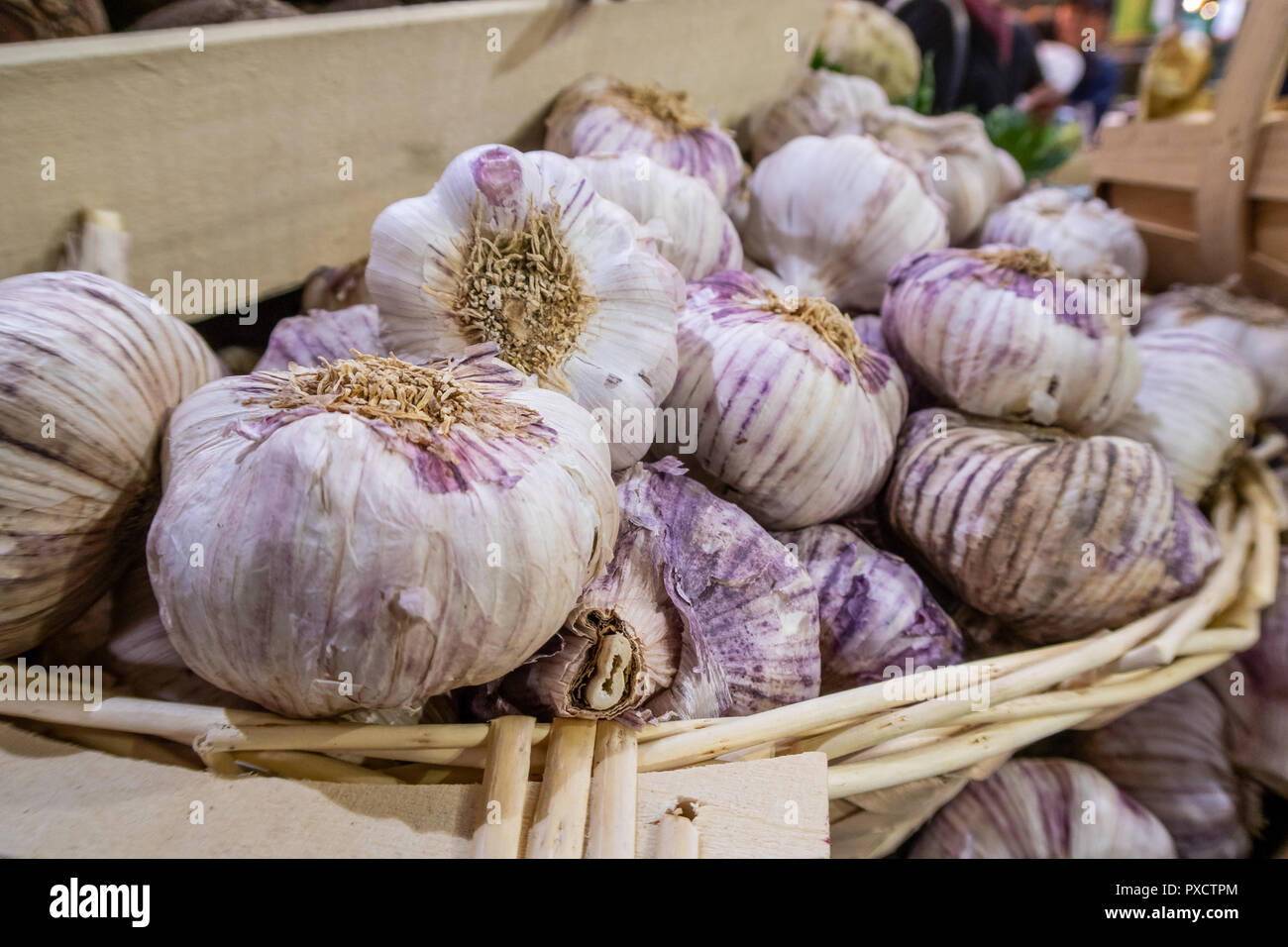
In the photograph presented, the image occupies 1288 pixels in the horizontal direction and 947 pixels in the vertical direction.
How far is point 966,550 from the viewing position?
2.77 feet

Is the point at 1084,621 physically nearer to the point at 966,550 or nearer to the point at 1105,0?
the point at 966,550

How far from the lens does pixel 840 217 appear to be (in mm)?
1057

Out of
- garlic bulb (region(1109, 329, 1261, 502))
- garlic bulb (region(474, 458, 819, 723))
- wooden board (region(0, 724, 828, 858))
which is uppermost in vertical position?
garlic bulb (region(1109, 329, 1261, 502))

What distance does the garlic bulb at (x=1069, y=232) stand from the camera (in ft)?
4.36

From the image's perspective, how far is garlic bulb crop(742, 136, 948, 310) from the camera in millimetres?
1054

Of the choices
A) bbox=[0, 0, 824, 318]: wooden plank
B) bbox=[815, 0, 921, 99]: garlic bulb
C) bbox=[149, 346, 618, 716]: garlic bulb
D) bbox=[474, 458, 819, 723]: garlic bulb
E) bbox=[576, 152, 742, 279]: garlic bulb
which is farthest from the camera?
bbox=[815, 0, 921, 99]: garlic bulb

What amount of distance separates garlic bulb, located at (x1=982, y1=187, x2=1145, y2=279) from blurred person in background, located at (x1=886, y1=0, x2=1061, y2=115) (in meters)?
1.01

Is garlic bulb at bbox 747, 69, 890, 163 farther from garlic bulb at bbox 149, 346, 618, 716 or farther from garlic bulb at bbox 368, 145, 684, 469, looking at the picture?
garlic bulb at bbox 149, 346, 618, 716

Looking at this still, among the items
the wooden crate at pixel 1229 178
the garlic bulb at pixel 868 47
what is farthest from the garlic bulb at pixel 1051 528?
the garlic bulb at pixel 868 47

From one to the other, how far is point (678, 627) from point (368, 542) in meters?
0.28

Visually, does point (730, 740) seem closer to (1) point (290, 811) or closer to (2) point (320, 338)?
(1) point (290, 811)

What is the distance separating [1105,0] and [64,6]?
4.82 m

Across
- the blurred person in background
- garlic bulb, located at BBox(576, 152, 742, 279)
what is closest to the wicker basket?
garlic bulb, located at BBox(576, 152, 742, 279)

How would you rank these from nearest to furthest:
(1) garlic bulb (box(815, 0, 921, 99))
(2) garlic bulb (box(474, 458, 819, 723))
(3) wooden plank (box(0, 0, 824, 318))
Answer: (2) garlic bulb (box(474, 458, 819, 723)) < (3) wooden plank (box(0, 0, 824, 318)) < (1) garlic bulb (box(815, 0, 921, 99))
